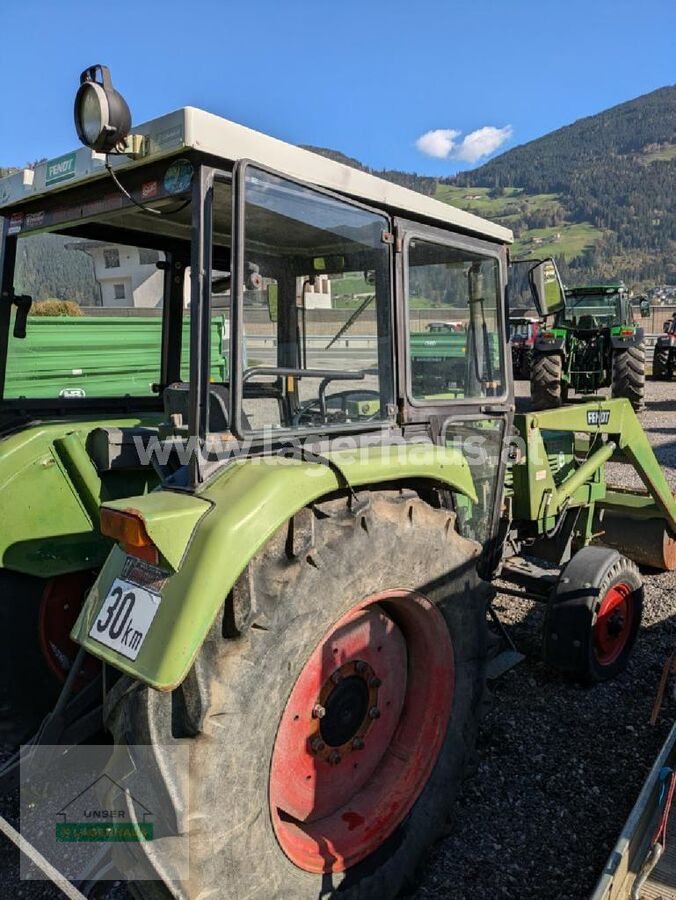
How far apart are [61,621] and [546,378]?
1218 cm

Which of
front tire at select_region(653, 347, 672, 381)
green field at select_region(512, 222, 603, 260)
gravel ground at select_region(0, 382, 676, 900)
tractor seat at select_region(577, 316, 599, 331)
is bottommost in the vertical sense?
gravel ground at select_region(0, 382, 676, 900)

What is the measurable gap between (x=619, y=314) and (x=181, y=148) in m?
16.5

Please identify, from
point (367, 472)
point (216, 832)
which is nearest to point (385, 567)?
point (367, 472)

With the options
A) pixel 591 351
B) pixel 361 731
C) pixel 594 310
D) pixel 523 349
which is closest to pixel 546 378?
pixel 591 351

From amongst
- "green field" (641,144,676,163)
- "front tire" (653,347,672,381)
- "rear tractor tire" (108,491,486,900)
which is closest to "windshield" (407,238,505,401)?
"rear tractor tire" (108,491,486,900)

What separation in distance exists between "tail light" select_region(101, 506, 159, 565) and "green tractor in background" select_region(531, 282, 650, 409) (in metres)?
11.1

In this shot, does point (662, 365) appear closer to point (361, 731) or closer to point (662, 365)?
point (662, 365)

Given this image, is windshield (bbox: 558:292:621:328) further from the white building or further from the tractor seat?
the white building

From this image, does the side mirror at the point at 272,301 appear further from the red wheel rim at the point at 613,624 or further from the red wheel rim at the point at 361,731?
the red wheel rim at the point at 613,624

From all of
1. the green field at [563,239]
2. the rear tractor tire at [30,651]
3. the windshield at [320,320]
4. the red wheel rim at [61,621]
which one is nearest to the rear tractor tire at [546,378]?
the windshield at [320,320]

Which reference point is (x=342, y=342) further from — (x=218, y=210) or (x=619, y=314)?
(x=619, y=314)

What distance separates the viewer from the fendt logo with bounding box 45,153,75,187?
93.8 inches

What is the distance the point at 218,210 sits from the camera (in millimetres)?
2254

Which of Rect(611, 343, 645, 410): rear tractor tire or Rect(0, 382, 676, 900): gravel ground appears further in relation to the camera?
Rect(611, 343, 645, 410): rear tractor tire
